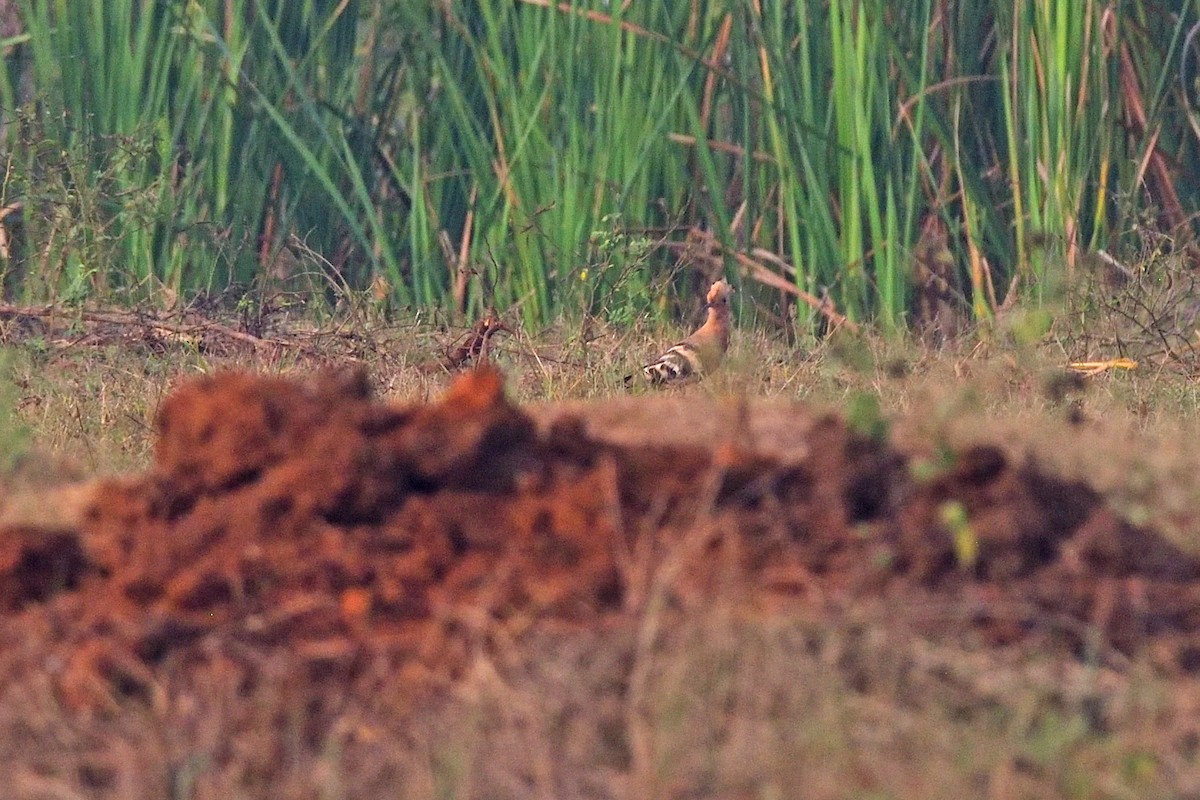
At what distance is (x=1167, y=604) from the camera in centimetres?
279

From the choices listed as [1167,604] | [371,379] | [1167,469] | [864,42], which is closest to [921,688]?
[1167,604]

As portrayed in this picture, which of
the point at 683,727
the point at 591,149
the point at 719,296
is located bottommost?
the point at 719,296

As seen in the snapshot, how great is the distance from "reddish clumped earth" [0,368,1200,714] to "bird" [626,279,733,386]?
2102 millimetres

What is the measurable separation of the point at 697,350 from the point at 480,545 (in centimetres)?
294

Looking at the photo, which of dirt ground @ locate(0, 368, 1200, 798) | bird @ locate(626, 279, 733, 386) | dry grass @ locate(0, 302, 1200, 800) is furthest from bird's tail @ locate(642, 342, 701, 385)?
dry grass @ locate(0, 302, 1200, 800)

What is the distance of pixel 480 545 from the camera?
2916 millimetres

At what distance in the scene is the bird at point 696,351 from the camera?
571 centimetres

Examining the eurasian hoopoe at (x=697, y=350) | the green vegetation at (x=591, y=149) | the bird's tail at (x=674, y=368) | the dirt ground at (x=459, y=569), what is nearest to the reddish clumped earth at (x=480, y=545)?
the dirt ground at (x=459, y=569)

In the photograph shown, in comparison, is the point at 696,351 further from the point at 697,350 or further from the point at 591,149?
the point at 591,149

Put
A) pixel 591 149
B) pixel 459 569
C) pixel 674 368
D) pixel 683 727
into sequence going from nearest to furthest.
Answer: pixel 683 727, pixel 459 569, pixel 674 368, pixel 591 149

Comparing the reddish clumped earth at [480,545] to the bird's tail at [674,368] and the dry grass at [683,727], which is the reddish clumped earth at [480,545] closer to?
the dry grass at [683,727]

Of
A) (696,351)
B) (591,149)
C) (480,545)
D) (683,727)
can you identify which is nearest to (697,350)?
(696,351)

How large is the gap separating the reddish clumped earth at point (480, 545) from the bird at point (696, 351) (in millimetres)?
2102

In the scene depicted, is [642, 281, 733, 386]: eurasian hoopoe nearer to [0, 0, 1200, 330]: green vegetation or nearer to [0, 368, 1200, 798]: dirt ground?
[0, 0, 1200, 330]: green vegetation
